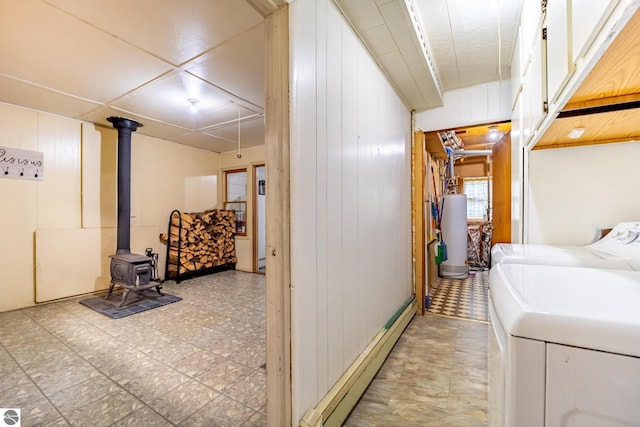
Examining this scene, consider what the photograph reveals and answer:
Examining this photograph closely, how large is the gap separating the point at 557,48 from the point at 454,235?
4.19m

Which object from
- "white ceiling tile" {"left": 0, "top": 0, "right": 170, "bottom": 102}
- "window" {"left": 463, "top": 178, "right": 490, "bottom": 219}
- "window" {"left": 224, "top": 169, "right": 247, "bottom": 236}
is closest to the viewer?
"white ceiling tile" {"left": 0, "top": 0, "right": 170, "bottom": 102}

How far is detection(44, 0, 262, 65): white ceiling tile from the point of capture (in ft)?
5.41

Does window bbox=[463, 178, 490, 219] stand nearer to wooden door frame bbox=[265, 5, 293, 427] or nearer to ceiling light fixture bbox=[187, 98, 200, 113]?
ceiling light fixture bbox=[187, 98, 200, 113]

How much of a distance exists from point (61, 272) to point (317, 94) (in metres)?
4.20

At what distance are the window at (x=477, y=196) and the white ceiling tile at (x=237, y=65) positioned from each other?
5.69 meters

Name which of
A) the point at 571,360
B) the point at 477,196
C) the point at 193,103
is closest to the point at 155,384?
the point at 571,360

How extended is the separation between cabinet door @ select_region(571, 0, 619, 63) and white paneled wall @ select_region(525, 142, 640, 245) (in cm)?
107

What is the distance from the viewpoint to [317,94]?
1.30 m

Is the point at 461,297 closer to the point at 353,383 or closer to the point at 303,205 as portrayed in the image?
the point at 353,383

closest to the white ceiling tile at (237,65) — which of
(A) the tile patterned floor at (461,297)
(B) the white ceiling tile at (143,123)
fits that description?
(B) the white ceiling tile at (143,123)

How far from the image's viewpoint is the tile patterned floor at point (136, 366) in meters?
1.52

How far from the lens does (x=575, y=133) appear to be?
4.42 ft

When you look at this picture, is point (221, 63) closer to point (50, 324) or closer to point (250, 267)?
point (50, 324)

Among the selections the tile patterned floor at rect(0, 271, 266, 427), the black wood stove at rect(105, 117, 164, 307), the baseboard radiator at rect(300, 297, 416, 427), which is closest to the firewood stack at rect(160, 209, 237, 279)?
the black wood stove at rect(105, 117, 164, 307)
